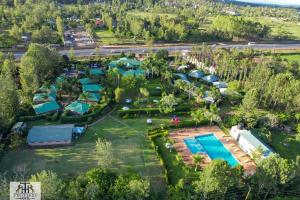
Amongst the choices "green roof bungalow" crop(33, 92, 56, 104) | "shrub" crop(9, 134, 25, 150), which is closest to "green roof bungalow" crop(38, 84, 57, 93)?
"green roof bungalow" crop(33, 92, 56, 104)

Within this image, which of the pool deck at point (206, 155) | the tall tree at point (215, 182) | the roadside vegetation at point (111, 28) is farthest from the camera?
the roadside vegetation at point (111, 28)

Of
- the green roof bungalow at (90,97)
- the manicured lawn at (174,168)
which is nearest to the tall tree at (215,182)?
the manicured lawn at (174,168)

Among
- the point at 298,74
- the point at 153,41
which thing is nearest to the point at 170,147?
the point at 298,74

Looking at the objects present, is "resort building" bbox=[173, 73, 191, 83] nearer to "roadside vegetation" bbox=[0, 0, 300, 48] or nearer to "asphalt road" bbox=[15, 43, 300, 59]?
"asphalt road" bbox=[15, 43, 300, 59]

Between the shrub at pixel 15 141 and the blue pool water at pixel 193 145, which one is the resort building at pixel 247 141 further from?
the shrub at pixel 15 141

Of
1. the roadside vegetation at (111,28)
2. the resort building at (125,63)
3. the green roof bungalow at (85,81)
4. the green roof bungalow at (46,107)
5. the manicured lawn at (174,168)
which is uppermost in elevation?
the roadside vegetation at (111,28)

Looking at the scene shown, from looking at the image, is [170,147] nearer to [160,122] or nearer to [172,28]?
[160,122]
